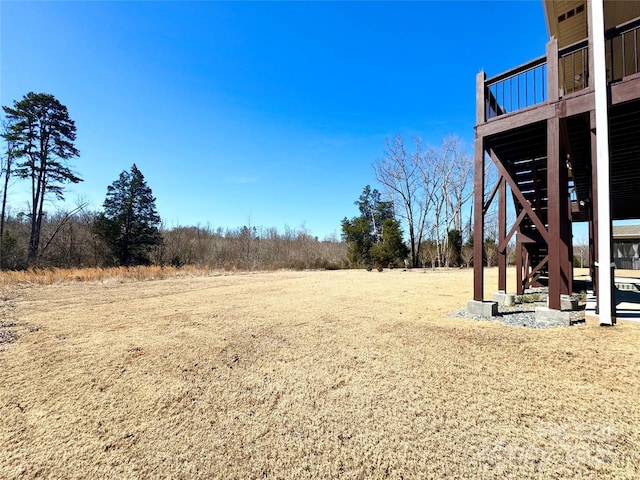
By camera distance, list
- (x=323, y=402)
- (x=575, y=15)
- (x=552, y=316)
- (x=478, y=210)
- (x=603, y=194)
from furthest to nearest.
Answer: (x=575, y=15), (x=478, y=210), (x=552, y=316), (x=603, y=194), (x=323, y=402)

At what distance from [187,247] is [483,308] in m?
22.8

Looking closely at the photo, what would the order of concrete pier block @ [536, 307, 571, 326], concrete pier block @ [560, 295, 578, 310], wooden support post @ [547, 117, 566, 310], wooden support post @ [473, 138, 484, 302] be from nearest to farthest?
concrete pier block @ [536, 307, 571, 326] < wooden support post @ [547, 117, 566, 310] < concrete pier block @ [560, 295, 578, 310] < wooden support post @ [473, 138, 484, 302]

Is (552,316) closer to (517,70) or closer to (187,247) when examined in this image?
(517,70)

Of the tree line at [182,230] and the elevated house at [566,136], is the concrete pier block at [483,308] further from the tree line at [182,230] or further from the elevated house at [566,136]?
the tree line at [182,230]

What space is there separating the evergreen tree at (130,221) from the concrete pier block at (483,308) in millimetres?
20939

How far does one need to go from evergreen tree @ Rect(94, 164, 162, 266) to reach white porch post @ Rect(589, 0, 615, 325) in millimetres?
22437

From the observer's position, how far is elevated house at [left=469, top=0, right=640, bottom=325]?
3748 mm

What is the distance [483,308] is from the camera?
15.2 ft

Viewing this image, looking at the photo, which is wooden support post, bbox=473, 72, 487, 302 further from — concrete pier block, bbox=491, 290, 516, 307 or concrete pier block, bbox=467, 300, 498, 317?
concrete pier block, bbox=491, 290, 516, 307

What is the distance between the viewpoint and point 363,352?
9.95 feet

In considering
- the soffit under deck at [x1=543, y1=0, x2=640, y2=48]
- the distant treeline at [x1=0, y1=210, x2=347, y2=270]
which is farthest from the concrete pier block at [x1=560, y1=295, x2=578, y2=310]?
the distant treeline at [x1=0, y1=210, x2=347, y2=270]

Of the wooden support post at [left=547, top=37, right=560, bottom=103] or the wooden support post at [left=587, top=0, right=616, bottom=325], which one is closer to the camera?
the wooden support post at [left=587, top=0, right=616, bottom=325]

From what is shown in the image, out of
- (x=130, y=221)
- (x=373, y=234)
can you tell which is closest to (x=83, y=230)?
(x=130, y=221)

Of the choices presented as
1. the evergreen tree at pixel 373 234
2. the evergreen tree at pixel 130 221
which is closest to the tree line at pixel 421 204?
the evergreen tree at pixel 373 234
